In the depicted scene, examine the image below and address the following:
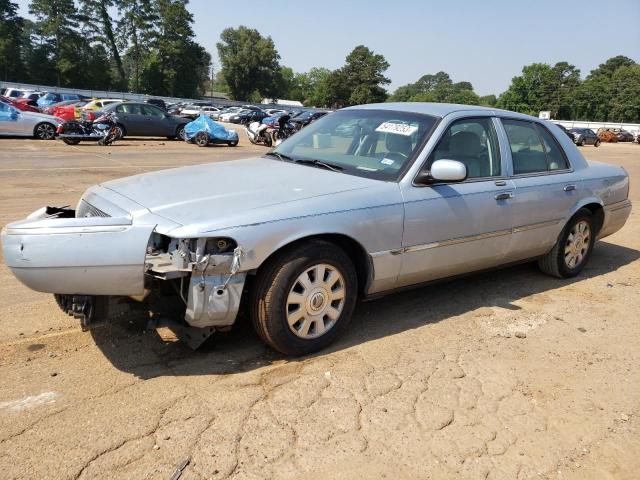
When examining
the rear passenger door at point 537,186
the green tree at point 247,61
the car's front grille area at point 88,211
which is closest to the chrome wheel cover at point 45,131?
the car's front grille area at point 88,211

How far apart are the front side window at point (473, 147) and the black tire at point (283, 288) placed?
1.20 meters

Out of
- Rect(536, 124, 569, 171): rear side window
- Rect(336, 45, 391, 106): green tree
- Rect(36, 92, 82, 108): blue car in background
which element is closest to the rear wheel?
Rect(36, 92, 82, 108): blue car in background

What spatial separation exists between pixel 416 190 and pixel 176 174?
1792mm

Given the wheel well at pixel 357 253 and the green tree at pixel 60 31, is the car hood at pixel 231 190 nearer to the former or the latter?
the wheel well at pixel 357 253

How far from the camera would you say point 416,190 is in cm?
386

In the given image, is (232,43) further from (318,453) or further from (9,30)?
(318,453)

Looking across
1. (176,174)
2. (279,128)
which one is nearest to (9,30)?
(279,128)

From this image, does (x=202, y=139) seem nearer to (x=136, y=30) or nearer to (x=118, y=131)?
(x=118, y=131)

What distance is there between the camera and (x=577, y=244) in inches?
216

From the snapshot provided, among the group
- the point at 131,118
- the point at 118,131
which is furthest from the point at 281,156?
the point at 131,118

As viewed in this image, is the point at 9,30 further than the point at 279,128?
Yes

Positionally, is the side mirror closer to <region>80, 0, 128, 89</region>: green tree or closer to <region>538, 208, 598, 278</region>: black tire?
<region>538, 208, 598, 278</region>: black tire

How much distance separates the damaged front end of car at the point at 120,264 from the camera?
2889mm

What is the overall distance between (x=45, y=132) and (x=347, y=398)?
19.1 m
